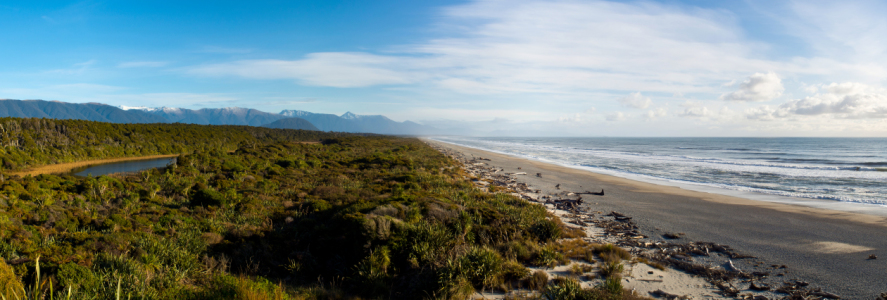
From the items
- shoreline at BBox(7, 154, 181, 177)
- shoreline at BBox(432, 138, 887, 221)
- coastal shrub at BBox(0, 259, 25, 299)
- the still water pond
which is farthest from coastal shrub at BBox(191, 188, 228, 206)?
shoreline at BBox(7, 154, 181, 177)

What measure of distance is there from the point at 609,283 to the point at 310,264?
5.12 metres

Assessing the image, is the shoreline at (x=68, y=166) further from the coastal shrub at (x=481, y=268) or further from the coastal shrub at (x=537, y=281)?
the coastal shrub at (x=537, y=281)

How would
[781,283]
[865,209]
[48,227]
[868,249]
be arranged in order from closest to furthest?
1. [781,283]
2. [48,227]
3. [868,249]
4. [865,209]

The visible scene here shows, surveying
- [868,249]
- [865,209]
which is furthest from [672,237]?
[865,209]

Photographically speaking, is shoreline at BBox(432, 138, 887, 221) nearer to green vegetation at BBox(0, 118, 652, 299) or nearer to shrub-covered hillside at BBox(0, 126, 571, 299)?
shrub-covered hillside at BBox(0, 126, 571, 299)

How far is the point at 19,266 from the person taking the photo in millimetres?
4656

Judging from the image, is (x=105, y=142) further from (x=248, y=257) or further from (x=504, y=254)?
(x=504, y=254)

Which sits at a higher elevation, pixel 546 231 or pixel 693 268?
pixel 546 231

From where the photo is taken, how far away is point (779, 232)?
9.67 m

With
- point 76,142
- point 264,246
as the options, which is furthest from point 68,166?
point 264,246

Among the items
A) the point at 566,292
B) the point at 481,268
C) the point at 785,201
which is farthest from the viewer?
the point at 785,201

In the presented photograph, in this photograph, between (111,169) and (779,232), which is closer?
(779,232)

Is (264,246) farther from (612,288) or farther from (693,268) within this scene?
(693,268)

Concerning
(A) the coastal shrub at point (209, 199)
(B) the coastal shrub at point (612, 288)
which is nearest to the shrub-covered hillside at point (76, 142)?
(A) the coastal shrub at point (209, 199)
